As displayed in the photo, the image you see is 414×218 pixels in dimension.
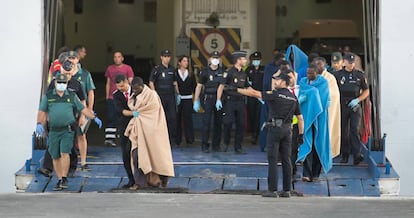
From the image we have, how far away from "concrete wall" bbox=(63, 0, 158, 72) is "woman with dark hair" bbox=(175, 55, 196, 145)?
14.7m

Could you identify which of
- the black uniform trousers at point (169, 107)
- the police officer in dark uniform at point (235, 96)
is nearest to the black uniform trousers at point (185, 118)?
the black uniform trousers at point (169, 107)

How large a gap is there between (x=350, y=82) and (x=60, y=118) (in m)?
4.21

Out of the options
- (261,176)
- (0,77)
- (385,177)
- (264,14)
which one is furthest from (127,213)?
(264,14)

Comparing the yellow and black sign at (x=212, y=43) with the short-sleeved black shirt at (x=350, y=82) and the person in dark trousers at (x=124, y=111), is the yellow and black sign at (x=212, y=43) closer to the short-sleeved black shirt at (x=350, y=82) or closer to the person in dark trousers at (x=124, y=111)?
the short-sleeved black shirt at (x=350, y=82)

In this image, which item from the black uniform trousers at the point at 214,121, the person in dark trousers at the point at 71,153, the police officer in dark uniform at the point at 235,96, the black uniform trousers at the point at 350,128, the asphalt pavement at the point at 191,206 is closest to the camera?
the asphalt pavement at the point at 191,206

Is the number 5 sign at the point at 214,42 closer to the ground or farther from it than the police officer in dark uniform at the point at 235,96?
farther from it

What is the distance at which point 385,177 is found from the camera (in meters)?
11.2

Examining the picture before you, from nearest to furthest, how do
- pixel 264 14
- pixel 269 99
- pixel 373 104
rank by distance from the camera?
pixel 269 99
pixel 373 104
pixel 264 14

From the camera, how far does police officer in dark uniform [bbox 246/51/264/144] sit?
45.5 ft

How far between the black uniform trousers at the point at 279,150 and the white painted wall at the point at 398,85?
10.9ft

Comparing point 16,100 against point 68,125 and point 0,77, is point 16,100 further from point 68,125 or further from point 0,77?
point 68,125

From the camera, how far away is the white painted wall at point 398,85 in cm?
1269

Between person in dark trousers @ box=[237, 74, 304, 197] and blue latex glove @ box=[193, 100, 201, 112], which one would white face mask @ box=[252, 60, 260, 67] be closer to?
blue latex glove @ box=[193, 100, 201, 112]

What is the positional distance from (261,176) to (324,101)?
1445 millimetres
